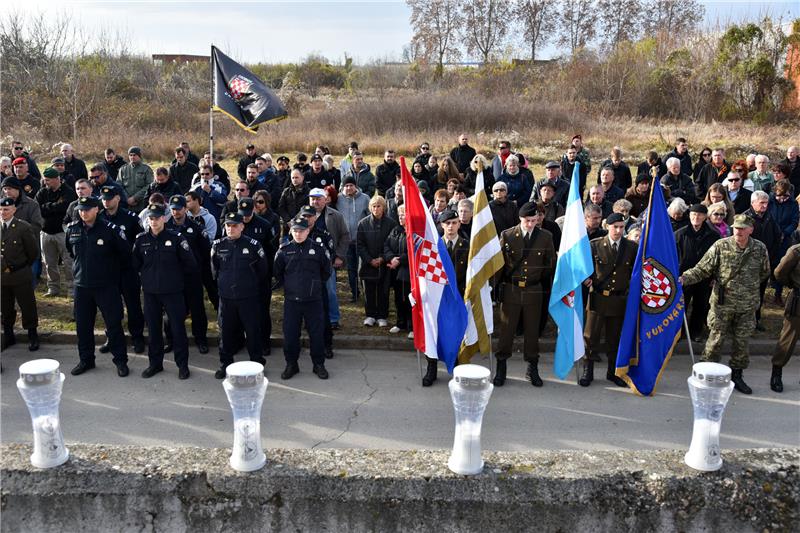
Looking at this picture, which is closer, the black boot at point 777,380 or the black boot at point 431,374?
the black boot at point 777,380

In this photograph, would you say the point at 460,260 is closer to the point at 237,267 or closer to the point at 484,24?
the point at 237,267

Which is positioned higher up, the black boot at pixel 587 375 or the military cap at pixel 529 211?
the military cap at pixel 529 211

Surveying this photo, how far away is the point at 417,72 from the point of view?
156 ft

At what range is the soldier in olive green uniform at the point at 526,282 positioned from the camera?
25.1ft

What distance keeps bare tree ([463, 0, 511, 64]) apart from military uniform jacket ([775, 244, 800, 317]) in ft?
147

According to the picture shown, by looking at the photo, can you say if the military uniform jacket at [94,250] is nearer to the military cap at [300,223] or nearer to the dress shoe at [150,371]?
the dress shoe at [150,371]

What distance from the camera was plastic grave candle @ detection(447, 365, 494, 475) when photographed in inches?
147

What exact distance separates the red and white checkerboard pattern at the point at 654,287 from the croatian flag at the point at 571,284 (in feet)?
1.91

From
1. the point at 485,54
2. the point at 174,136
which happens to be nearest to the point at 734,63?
the point at 485,54

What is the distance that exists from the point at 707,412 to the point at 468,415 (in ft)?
4.34

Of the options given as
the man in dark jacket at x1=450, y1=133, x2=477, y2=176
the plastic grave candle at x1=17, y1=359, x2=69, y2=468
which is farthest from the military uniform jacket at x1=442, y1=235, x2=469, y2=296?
the man in dark jacket at x1=450, y1=133, x2=477, y2=176

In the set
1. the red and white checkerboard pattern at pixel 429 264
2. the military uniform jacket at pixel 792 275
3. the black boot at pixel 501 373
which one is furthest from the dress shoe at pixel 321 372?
the military uniform jacket at pixel 792 275

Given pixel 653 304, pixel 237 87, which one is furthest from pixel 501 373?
pixel 237 87

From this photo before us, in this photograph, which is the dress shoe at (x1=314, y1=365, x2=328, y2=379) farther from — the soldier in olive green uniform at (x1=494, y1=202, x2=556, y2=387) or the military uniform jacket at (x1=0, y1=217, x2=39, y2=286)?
the military uniform jacket at (x1=0, y1=217, x2=39, y2=286)
